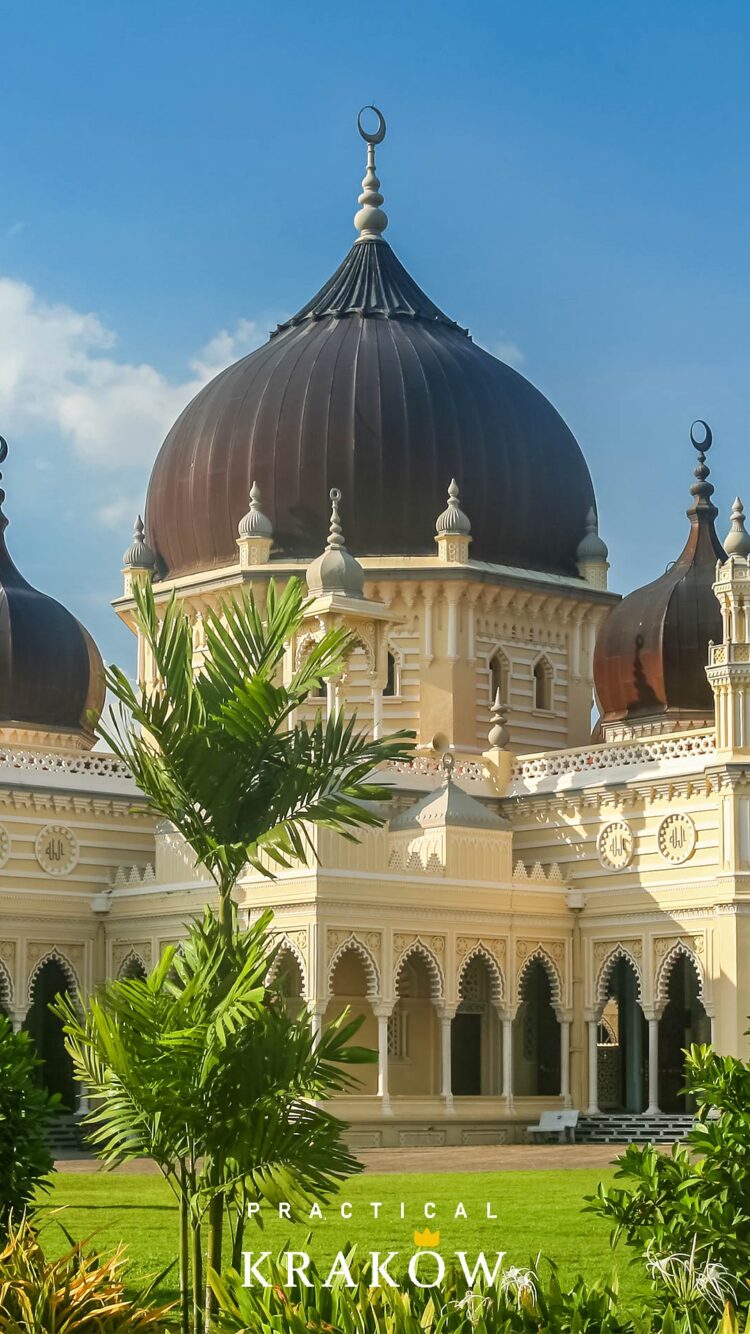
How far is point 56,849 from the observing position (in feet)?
125

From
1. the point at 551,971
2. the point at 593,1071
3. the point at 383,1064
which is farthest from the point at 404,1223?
the point at 551,971

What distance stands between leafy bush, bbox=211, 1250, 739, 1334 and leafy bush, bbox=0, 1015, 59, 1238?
447 centimetres

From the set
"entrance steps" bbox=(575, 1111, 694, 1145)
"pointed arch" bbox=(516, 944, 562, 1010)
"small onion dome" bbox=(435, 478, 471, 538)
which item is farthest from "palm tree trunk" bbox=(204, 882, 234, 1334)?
"small onion dome" bbox=(435, 478, 471, 538)

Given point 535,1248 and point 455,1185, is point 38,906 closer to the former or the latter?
point 455,1185

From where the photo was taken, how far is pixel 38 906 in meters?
37.7

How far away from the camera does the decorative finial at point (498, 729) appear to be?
3975 cm

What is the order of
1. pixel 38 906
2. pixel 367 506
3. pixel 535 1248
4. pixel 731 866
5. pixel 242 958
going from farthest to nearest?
1. pixel 367 506
2. pixel 38 906
3. pixel 731 866
4. pixel 535 1248
5. pixel 242 958

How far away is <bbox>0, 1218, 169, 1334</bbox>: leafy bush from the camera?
9.93 metres

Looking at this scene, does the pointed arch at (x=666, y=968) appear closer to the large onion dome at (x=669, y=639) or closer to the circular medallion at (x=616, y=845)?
the circular medallion at (x=616, y=845)

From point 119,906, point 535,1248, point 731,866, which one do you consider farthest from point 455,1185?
point 119,906

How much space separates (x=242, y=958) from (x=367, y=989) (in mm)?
25605

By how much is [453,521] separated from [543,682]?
13.9 ft

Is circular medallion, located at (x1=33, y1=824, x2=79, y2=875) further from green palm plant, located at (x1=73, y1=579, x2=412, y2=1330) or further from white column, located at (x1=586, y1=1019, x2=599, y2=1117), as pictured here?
green palm plant, located at (x1=73, y1=579, x2=412, y2=1330)

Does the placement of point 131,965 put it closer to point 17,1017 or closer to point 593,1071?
point 17,1017
